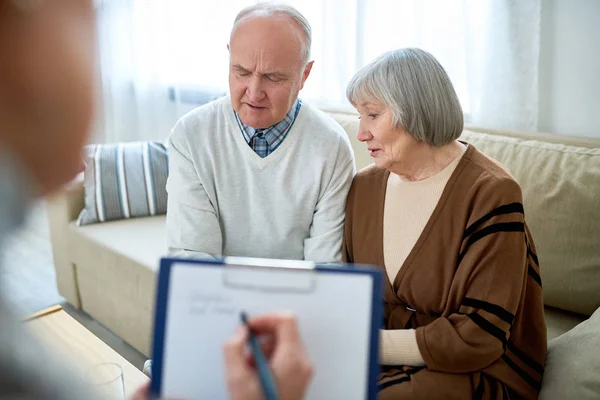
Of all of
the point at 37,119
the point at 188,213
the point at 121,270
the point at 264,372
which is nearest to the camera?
the point at 37,119

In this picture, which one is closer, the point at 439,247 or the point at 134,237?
the point at 439,247

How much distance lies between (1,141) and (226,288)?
1.16 ft

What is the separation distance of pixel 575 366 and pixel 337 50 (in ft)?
6.02

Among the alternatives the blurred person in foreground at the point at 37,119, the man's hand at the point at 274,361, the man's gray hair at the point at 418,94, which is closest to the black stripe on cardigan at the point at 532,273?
the man's gray hair at the point at 418,94

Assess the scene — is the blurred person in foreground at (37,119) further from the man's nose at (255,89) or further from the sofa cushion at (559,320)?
the sofa cushion at (559,320)

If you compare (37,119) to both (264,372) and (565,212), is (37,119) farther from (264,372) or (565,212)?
(565,212)

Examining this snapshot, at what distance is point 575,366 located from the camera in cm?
134

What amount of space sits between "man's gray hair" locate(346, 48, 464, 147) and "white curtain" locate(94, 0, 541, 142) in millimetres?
639

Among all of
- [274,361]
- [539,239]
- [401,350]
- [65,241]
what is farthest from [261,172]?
[65,241]

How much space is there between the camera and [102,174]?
2656 millimetres

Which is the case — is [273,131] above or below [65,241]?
above

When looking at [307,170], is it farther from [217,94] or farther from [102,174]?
[217,94]

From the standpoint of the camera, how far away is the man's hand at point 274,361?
57 cm

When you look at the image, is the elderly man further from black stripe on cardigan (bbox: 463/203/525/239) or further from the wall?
the wall
